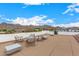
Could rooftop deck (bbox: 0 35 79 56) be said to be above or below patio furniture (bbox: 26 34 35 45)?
below

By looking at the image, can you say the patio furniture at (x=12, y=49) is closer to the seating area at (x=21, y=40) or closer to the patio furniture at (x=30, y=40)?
the seating area at (x=21, y=40)

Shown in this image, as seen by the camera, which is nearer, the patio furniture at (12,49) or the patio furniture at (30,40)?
the patio furniture at (12,49)

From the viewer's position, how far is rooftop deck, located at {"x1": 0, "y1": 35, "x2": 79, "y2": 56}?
2.19 meters

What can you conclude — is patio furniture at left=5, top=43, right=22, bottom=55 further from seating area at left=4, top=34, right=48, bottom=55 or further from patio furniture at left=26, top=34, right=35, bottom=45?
patio furniture at left=26, top=34, right=35, bottom=45

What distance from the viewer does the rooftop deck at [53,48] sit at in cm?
219

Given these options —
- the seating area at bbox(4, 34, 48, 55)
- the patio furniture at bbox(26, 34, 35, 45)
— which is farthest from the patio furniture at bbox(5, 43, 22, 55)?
the patio furniture at bbox(26, 34, 35, 45)

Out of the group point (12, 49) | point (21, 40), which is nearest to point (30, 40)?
point (21, 40)

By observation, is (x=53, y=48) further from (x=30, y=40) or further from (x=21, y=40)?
(x=21, y=40)

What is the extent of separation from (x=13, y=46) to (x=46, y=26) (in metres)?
0.51

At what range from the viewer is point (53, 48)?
7.29 feet

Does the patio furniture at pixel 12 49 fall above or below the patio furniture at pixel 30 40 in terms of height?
below

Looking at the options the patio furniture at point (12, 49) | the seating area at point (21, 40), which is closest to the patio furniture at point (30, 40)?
the seating area at point (21, 40)

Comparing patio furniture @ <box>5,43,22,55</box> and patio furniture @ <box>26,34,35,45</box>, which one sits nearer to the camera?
patio furniture @ <box>5,43,22,55</box>

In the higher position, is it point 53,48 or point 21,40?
point 21,40
